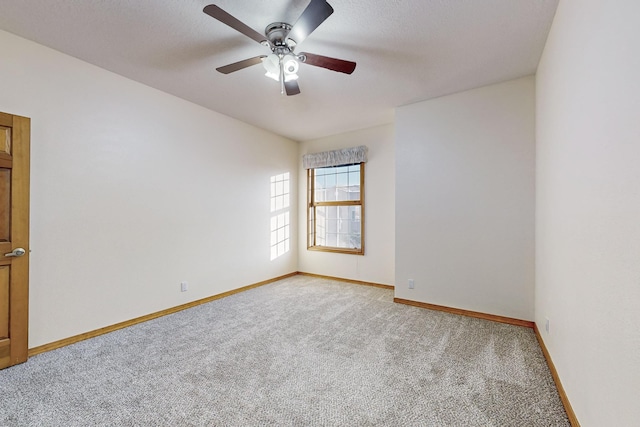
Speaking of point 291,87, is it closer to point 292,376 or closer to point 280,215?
point 292,376

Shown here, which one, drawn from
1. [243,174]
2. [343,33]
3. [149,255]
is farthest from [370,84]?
[149,255]

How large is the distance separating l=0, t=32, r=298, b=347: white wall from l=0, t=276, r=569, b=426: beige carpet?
459 millimetres

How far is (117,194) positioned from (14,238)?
2.92 ft

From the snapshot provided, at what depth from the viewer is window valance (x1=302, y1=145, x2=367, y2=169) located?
477 centimetres

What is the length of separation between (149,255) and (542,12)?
4.20 metres

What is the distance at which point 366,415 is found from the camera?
5.49ft

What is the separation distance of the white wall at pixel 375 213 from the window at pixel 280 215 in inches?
36.5

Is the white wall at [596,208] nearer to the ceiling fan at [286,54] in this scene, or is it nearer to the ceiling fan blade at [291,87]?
the ceiling fan at [286,54]

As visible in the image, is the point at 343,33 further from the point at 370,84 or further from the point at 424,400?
the point at 424,400

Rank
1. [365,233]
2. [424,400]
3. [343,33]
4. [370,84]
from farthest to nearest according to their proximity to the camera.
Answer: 1. [365,233]
2. [370,84]
3. [343,33]
4. [424,400]

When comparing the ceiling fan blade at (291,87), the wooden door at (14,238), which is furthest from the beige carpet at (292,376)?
the ceiling fan blade at (291,87)

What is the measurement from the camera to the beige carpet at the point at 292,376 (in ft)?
5.49

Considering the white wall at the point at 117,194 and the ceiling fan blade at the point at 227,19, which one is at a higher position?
the ceiling fan blade at the point at 227,19

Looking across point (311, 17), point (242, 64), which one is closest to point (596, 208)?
point (311, 17)
